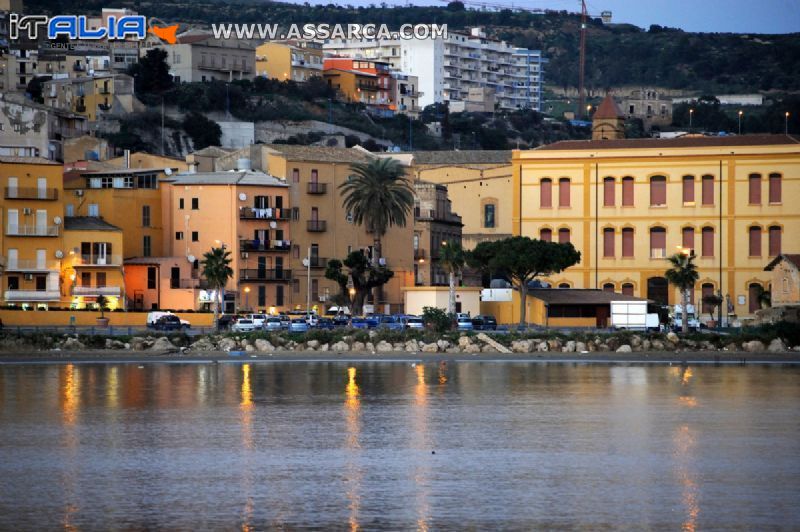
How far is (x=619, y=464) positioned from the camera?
41.5m

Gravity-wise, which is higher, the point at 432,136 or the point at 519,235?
the point at 432,136

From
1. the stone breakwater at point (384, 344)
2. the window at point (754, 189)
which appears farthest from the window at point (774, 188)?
the stone breakwater at point (384, 344)

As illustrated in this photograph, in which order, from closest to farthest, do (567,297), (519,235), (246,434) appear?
1. (246,434)
2. (567,297)
3. (519,235)

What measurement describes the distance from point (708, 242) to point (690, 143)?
6048 mm

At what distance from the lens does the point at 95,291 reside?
296ft

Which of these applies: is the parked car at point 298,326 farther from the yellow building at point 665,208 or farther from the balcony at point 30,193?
the yellow building at point 665,208

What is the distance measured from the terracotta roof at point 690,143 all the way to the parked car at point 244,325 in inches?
1084

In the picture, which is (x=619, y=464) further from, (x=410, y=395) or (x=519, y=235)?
(x=519, y=235)

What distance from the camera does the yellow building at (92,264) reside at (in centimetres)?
9006

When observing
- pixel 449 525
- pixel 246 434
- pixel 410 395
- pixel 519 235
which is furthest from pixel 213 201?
pixel 449 525

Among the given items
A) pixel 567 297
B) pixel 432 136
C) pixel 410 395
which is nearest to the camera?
pixel 410 395

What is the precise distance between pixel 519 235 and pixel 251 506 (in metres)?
63.5

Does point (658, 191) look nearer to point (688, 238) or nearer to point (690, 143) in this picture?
point (688, 238)

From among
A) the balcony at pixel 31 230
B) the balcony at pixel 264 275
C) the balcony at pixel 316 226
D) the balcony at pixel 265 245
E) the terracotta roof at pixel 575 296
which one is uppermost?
the balcony at pixel 316 226
